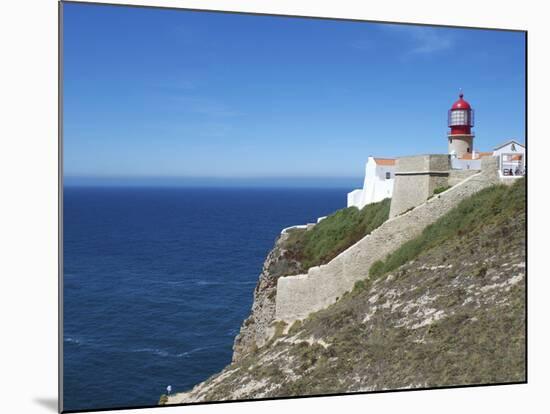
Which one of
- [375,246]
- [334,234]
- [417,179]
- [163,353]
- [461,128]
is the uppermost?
[461,128]

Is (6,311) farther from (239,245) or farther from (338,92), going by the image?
(239,245)

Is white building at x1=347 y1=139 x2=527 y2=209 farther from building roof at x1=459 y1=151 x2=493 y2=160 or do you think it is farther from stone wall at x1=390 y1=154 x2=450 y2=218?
stone wall at x1=390 y1=154 x2=450 y2=218

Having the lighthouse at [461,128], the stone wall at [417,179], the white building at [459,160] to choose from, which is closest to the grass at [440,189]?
the stone wall at [417,179]

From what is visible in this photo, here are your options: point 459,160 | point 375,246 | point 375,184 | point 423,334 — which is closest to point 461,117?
point 459,160

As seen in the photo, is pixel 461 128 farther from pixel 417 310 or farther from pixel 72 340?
pixel 72 340

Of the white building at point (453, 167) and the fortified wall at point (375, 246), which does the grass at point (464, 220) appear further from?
the white building at point (453, 167)

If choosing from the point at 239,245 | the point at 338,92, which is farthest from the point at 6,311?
the point at 239,245

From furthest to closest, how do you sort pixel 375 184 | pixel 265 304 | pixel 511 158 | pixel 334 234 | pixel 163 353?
pixel 375 184 → pixel 334 234 → pixel 265 304 → pixel 163 353 → pixel 511 158
